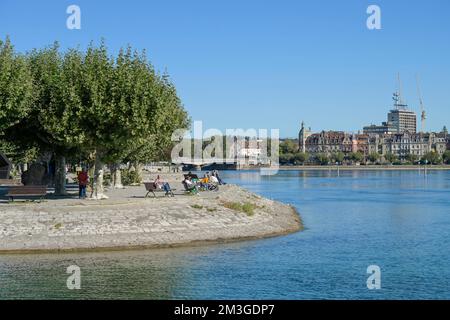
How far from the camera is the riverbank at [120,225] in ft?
121

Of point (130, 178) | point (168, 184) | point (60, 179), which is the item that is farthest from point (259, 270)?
point (130, 178)

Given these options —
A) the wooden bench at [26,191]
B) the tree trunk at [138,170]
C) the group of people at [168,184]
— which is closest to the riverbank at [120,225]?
the wooden bench at [26,191]

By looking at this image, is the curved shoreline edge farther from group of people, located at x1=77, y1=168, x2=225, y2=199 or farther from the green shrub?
the green shrub

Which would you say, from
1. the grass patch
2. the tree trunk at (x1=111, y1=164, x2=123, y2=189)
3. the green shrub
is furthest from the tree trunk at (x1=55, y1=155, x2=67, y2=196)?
the green shrub

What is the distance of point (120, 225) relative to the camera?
39281mm

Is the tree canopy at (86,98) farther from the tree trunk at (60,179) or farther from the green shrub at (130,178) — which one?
the green shrub at (130,178)

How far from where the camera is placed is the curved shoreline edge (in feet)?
121

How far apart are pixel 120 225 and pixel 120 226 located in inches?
4.1

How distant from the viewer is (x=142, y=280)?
29.0 meters

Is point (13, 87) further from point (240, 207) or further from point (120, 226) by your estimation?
point (240, 207)

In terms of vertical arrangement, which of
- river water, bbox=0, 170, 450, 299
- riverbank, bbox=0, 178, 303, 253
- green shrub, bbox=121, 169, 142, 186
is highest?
green shrub, bbox=121, 169, 142, 186
